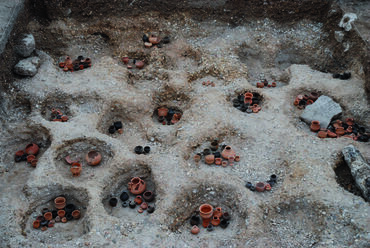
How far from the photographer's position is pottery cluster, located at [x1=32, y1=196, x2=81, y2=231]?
560 centimetres

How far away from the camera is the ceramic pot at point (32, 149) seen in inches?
255

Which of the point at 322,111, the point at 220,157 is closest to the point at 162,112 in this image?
the point at 220,157

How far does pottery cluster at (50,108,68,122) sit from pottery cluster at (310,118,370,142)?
13.3ft

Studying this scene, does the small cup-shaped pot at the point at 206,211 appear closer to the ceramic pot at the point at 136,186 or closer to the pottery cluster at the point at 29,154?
the ceramic pot at the point at 136,186

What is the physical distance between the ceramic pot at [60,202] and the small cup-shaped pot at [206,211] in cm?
188

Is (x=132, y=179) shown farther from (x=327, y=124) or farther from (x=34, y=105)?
(x=327, y=124)

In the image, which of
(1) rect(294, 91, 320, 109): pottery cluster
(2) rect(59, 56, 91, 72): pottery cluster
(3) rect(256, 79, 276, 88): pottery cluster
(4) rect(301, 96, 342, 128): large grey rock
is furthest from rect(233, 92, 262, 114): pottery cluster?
(2) rect(59, 56, 91, 72): pottery cluster

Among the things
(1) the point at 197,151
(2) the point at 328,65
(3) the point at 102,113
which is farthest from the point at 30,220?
(2) the point at 328,65

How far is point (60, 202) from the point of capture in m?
5.77

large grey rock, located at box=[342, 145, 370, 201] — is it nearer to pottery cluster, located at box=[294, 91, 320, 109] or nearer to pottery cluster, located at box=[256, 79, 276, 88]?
pottery cluster, located at box=[294, 91, 320, 109]

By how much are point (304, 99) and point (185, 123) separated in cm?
222

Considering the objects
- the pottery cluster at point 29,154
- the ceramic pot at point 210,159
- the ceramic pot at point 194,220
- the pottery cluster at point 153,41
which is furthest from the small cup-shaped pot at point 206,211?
the pottery cluster at point 153,41

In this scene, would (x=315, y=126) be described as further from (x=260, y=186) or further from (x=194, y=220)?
(x=194, y=220)

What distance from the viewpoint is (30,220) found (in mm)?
5629
